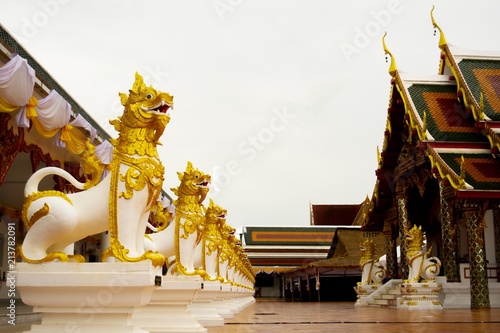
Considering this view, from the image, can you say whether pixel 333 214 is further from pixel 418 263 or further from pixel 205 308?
pixel 205 308

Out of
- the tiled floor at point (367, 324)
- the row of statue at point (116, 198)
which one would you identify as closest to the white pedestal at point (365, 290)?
the tiled floor at point (367, 324)

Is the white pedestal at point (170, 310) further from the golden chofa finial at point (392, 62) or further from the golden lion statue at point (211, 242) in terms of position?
the golden chofa finial at point (392, 62)

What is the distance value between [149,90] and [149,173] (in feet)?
1.97

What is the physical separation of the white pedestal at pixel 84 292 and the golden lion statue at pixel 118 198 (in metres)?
0.11

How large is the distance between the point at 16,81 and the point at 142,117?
2680 mm

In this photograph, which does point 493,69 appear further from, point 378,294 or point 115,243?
point 115,243

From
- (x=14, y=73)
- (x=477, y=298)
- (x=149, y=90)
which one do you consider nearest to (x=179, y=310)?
(x=149, y=90)

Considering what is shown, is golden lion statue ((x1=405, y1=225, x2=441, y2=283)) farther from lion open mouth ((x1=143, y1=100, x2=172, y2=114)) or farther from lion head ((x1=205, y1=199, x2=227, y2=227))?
lion open mouth ((x1=143, y1=100, x2=172, y2=114))

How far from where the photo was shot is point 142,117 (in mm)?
4473

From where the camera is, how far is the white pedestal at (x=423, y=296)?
14070mm

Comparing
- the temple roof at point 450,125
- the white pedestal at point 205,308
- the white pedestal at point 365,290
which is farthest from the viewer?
Result: the white pedestal at point 365,290

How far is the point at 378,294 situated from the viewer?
17969 millimetres

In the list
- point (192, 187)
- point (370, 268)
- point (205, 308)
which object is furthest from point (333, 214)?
point (192, 187)

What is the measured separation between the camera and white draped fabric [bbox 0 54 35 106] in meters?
6.33
